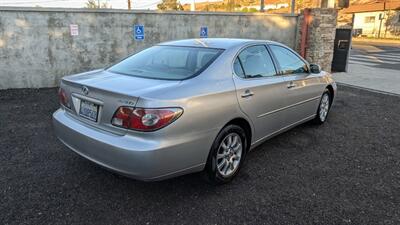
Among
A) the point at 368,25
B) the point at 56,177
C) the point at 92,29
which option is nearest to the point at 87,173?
the point at 56,177

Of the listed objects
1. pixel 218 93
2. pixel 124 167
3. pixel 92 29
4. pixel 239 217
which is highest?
pixel 92 29

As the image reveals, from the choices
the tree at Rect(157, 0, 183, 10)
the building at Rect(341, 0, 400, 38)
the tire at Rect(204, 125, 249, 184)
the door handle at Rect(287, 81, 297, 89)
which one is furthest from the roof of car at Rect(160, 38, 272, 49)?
the tree at Rect(157, 0, 183, 10)

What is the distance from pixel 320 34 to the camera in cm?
1117

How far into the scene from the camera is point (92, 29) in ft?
29.0

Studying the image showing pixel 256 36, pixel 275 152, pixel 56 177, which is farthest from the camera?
pixel 256 36

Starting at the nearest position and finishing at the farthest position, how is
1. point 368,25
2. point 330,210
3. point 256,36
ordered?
point 330,210, point 256,36, point 368,25

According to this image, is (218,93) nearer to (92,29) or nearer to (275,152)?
(275,152)

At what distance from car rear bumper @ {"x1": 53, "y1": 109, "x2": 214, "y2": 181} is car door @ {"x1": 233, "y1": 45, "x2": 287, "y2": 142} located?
2.38 ft

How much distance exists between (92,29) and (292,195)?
24.8 ft

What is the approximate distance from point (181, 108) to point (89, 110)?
904mm

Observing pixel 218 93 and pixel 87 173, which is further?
pixel 87 173

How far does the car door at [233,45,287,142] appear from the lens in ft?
11.2

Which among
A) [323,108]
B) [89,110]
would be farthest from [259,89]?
[323,108]

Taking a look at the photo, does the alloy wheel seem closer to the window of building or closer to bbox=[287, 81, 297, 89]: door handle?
bbox=[287, 81, 297, 89]: door handle
